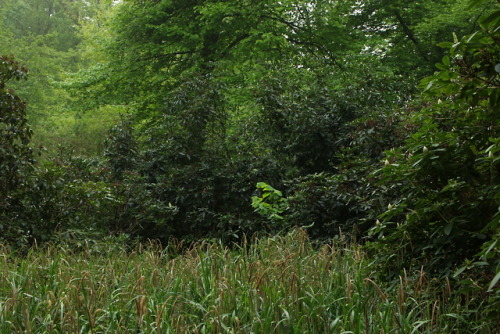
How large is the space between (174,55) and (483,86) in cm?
1265

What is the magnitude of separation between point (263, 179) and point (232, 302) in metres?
4.97

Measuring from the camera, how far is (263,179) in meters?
8.12

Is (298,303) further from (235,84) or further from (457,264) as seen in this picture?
(235,84)

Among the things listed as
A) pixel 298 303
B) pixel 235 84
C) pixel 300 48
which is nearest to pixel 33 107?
pixel 235 84

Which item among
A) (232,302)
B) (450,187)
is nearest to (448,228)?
(450,187)

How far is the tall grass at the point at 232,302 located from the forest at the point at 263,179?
2 cm

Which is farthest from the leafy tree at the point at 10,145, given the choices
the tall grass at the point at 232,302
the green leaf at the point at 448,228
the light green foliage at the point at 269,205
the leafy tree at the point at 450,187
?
the green leaf at the point at 448,228

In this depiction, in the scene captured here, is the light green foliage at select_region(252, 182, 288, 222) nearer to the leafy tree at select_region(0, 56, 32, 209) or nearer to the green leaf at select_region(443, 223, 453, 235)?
the leafy tree at select_region(0, 56, 32, 209)

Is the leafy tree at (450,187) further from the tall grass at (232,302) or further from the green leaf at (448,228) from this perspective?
the tall grass at (232,302)

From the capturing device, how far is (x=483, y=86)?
2662 millimetres

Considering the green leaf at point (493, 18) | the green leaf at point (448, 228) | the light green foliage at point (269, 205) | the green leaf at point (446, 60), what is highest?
the green leaf at point (493, 18)

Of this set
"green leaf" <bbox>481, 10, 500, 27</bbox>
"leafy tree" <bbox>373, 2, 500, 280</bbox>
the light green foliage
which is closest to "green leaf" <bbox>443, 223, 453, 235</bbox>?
"leafy tree" <bbox>373, 2, 500, 280</bbox>

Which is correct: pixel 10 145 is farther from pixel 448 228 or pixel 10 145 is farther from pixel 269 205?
pixel 448 228

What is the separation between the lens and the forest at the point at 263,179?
3.05m
